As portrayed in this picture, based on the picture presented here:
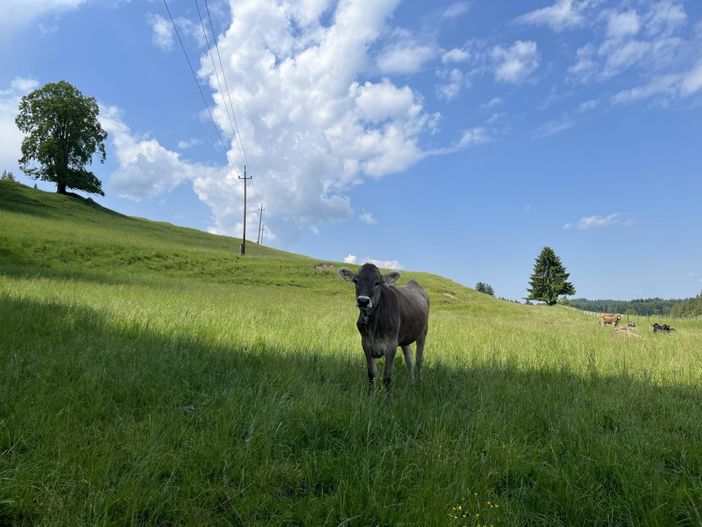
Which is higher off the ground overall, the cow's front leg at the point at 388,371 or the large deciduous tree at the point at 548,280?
the large deciduous tree at the point at 548,280

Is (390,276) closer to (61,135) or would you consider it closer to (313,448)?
(313,448)

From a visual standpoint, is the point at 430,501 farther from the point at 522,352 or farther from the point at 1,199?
the point at 1,199

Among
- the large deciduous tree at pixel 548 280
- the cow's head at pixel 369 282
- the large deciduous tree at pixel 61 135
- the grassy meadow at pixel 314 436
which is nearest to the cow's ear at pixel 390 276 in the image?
the cow's head at pixel 369 282

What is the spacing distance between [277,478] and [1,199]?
219 feet

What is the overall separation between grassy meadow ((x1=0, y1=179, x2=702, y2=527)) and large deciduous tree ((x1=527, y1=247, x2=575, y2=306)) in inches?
3961

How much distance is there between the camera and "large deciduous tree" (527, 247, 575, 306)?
100188mm

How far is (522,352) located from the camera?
10.8 m

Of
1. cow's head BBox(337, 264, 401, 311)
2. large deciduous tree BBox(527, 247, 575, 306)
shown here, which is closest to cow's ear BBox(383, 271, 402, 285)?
cow's head BBox(337, 264, 401, 311)

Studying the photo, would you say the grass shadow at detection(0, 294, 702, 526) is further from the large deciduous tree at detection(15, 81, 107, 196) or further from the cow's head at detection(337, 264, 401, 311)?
the large deciduous tree at detection(15, 81, 107, 196)

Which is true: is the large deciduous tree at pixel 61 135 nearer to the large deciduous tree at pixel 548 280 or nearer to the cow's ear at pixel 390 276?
the cow's ear at pixel 390 276

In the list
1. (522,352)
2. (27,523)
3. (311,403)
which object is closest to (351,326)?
(522,352)

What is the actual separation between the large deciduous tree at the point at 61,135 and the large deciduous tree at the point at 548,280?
9886cm

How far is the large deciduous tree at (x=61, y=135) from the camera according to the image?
6600 centimetres

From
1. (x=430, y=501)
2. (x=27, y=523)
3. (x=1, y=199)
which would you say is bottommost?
(x=27, y=523)
